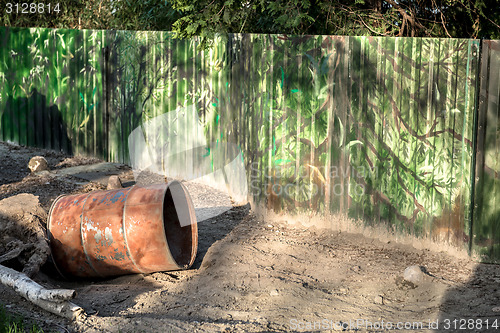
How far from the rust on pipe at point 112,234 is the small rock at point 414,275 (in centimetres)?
207

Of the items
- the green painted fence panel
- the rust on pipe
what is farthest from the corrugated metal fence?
the rust on pipe

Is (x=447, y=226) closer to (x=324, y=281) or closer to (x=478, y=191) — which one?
(x=478, y=191)

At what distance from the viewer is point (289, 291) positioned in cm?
505

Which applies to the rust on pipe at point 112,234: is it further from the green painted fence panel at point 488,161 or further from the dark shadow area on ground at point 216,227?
the green painted fence panel at point 488,161

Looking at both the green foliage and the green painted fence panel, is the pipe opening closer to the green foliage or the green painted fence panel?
the green foliage

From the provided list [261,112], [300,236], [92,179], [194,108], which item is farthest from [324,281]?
[92,179]

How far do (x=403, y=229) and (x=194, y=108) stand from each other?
3.70 m

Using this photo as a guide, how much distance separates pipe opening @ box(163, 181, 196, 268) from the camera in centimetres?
630

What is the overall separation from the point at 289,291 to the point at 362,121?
2121 millimetres

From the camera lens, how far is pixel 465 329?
433 cm

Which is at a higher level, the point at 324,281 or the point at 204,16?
the point at 204,16

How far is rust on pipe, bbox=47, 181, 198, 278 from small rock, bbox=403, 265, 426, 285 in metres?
2.07

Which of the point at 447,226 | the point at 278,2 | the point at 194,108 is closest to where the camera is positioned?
the point at 447,226

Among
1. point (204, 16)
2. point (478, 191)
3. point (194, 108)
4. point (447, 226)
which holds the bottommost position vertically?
point (447, 226)
